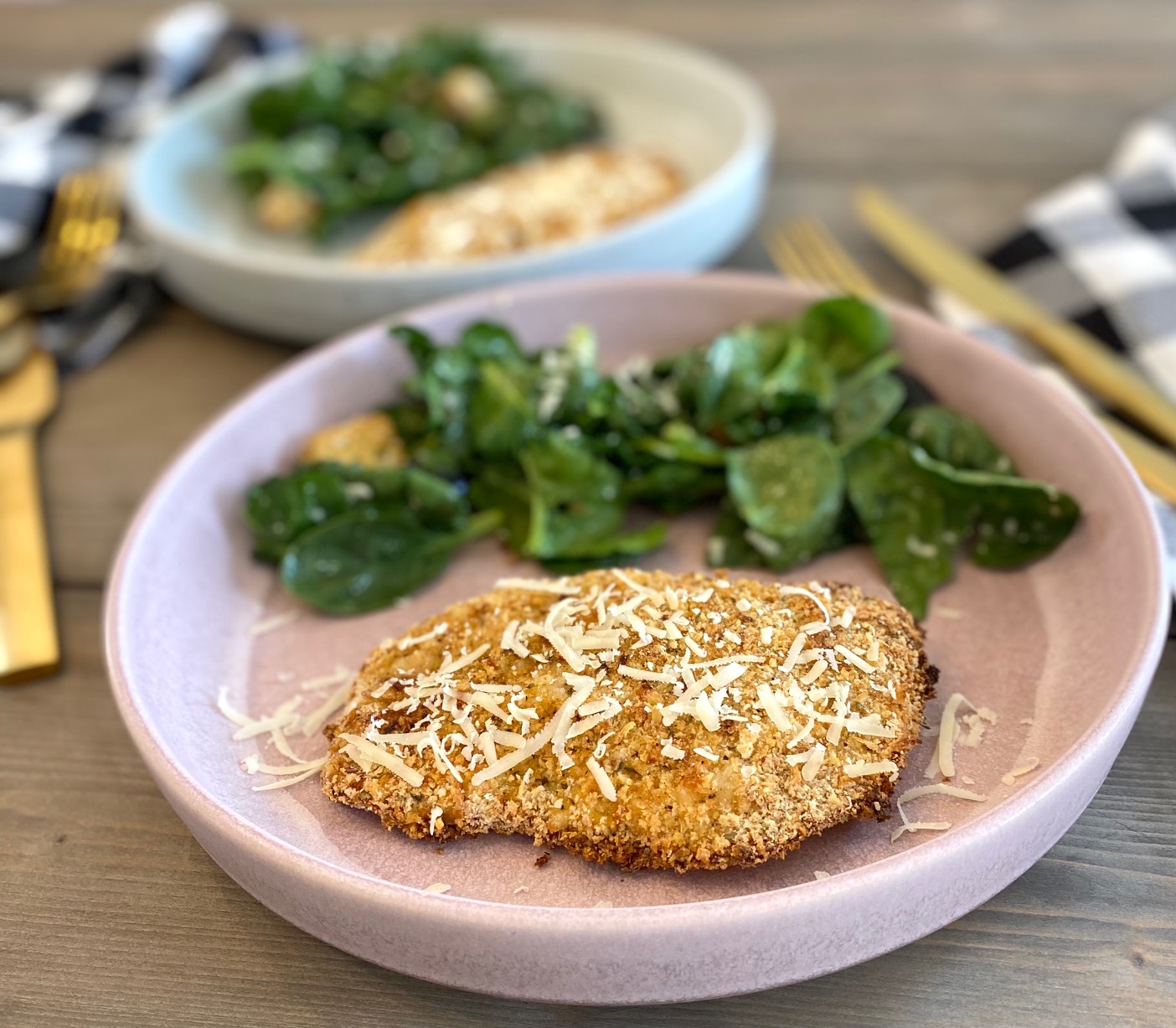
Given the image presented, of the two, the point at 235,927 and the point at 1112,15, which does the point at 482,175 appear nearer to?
the point at 235,927

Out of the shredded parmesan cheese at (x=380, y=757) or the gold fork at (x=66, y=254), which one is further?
the gold fork at (x=66, y=254)

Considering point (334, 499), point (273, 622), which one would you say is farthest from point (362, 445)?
point (273, 622)

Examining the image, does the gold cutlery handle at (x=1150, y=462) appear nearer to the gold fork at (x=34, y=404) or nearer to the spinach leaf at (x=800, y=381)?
the spinach leaf at (x=800, y=381)

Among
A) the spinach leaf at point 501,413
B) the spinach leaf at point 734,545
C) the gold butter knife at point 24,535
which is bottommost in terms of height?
the gold butter knife at point 24,535

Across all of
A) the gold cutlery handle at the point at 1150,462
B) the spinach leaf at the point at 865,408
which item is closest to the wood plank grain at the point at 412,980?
the gold cutlery handle at the point at 1150,462

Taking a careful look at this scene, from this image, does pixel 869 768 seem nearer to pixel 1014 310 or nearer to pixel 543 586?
pixel 543 586

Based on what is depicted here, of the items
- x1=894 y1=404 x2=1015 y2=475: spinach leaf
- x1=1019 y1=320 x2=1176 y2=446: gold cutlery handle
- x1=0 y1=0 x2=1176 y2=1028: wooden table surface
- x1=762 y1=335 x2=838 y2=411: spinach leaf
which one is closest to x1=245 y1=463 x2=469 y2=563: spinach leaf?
x1=0 y1=0 x2=1176 y2=1028: wooden table surface
